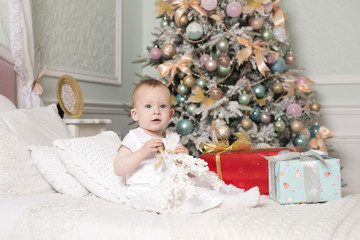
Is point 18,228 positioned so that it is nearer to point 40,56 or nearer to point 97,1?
point 40,56

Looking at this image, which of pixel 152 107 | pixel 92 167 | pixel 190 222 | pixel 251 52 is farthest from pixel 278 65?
pixel 190 222

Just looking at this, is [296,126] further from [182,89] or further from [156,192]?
[156,192]

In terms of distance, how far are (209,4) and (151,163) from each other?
171 cm

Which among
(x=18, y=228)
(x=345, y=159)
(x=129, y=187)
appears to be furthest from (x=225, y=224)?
(x=345, y=159)

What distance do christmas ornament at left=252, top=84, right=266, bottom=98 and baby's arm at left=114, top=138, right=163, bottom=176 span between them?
5.20 ft

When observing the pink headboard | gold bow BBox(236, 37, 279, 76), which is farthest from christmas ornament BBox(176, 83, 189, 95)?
the pink headboard

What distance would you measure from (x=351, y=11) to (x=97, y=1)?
2.45 meters

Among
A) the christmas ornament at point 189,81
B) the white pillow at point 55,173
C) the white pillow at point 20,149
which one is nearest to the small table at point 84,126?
the white pillow at point 20,149

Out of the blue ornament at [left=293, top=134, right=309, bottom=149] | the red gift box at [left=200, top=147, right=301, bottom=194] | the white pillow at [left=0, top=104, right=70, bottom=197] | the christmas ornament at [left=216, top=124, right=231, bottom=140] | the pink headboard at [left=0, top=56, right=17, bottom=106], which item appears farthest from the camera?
the blue ornament at [left=293, top=134, right=309, bottom=149]

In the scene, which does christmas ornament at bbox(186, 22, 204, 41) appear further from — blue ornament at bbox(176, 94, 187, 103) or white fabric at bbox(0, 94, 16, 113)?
white fabric at bbox(0, 94, 16, 113)

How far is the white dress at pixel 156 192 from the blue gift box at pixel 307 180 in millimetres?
183

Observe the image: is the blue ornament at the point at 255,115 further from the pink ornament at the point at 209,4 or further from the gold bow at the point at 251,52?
the pink ornament at the point at 209,4

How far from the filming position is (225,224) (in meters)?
1.14

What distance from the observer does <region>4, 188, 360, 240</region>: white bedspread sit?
1.10m
